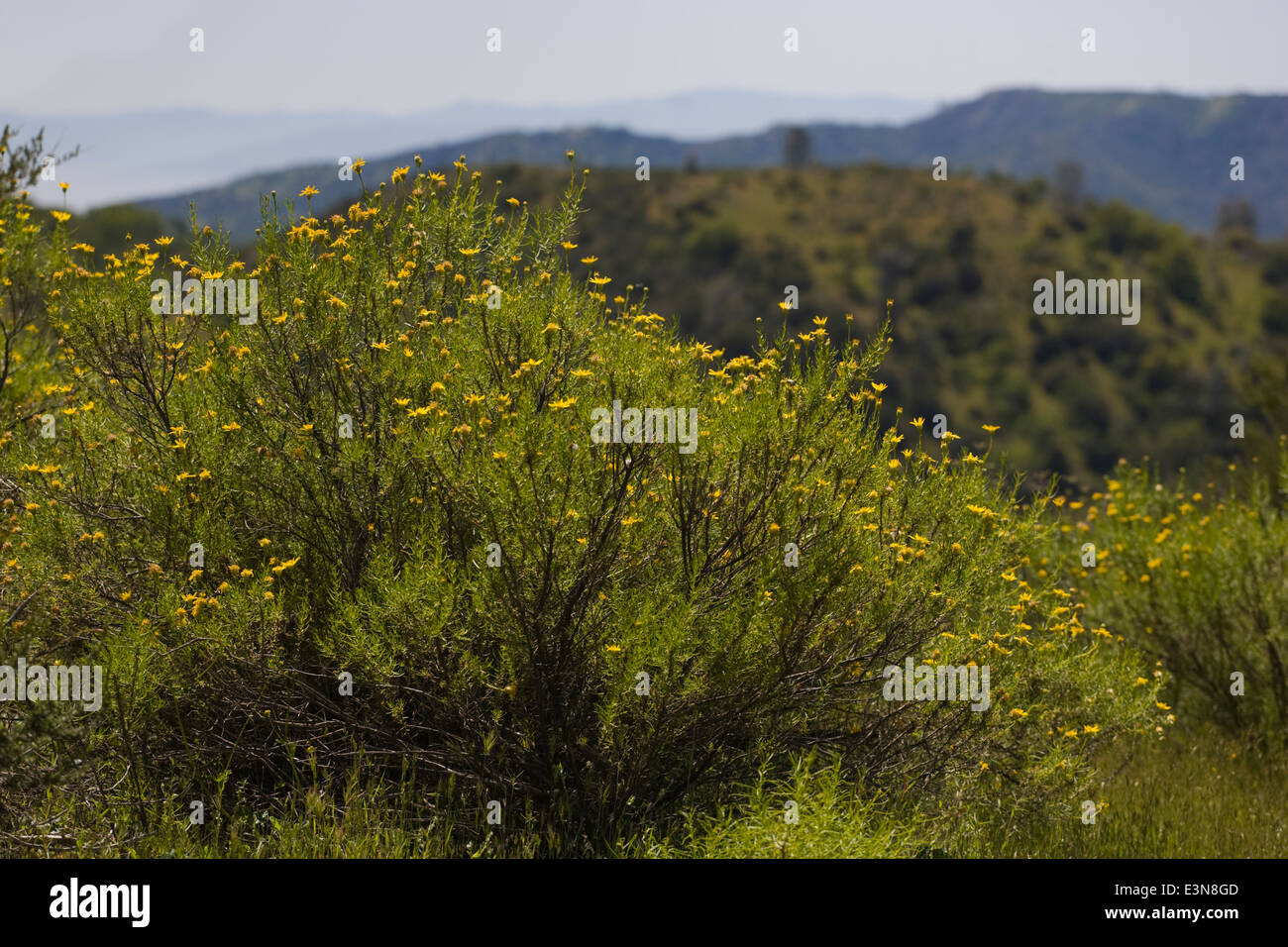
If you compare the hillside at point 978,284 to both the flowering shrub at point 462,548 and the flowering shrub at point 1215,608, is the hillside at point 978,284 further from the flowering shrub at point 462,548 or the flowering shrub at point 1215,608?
the flowering shrub at point 462,548

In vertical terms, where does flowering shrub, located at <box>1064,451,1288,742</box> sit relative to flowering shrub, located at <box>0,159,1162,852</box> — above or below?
below

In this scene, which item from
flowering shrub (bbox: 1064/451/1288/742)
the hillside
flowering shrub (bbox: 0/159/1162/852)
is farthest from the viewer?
the hillside

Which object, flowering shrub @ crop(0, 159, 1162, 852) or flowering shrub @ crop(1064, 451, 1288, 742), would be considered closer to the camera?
flowering shrub @ crop(0, 159, 1162, 852)

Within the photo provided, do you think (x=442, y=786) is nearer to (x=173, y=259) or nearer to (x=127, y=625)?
(x=127, y=625)

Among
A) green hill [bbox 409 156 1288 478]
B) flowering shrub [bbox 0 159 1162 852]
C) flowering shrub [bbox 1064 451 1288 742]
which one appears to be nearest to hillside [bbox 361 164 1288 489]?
green hill [bbox 409 156 1288 478]

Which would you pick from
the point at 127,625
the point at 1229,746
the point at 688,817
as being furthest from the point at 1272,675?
the point at 127,625

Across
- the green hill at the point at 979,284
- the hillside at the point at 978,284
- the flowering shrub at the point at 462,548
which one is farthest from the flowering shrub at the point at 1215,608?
the green hill at the point at 979,284

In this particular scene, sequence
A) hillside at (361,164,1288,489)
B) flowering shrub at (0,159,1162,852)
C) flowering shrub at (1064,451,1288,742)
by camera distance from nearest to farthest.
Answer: flowering shrub at (0,159,1162,852), flowering shrub at (1064,451,1288,742), hillside at (361,164,1288,489)

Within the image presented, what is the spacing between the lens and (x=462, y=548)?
15.0 ft

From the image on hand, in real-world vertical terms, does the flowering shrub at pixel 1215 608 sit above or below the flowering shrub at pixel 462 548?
below

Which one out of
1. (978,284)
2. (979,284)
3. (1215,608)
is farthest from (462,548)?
(979,284)

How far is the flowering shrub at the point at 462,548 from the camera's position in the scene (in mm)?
4293

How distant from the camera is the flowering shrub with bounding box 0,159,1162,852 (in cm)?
429

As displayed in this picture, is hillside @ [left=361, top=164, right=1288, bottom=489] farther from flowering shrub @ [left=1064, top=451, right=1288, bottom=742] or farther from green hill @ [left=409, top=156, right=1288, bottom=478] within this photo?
flowering shrub @ [left=1064, top=451, right=1288, bottom=742]
